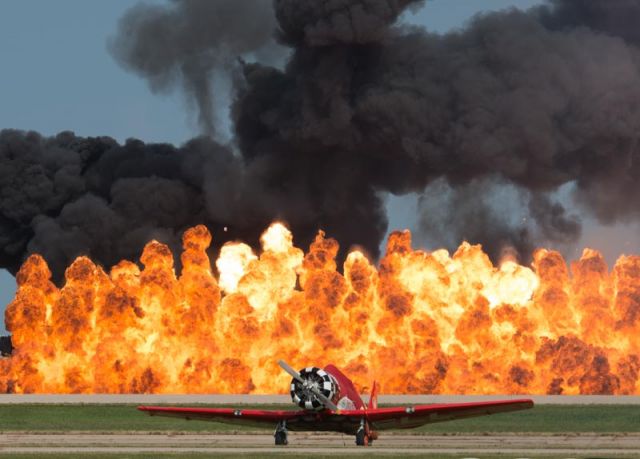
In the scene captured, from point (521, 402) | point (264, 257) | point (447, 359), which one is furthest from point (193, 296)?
point (521, 402)

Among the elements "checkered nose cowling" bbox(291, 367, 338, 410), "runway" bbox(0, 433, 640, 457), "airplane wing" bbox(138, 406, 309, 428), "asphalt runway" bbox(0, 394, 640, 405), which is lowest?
"runway" bbox(0, 433, 640, 457)

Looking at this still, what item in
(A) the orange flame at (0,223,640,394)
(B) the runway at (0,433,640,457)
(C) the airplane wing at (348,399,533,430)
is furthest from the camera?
(A) the orange flame at (0,223,640,394)

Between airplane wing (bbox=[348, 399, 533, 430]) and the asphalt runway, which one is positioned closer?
airplane wing (bbox=[348, 399, 533, 430])

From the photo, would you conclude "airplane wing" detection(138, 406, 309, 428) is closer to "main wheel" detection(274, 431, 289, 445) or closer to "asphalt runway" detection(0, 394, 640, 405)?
"main wheel" detection(274, 431, 289, 445)

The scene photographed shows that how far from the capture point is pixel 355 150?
11881cm

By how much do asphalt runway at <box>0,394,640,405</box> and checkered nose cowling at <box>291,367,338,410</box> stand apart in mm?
27033

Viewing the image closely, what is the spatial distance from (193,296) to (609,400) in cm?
2862

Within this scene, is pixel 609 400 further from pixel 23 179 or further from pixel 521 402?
pixel 23 179

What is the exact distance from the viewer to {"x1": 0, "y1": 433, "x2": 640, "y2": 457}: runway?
5391cm

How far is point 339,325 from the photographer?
321 ft

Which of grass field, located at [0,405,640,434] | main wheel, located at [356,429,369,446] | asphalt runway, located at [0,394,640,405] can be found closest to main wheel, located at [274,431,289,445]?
main wheel, located at [356,429,369,446]

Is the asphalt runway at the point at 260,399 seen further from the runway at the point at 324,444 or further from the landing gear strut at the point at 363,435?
the landing gear strut at the point at 363,435

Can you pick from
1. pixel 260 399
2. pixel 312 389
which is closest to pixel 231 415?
pixel 312 389

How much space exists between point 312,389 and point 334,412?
1.31m
